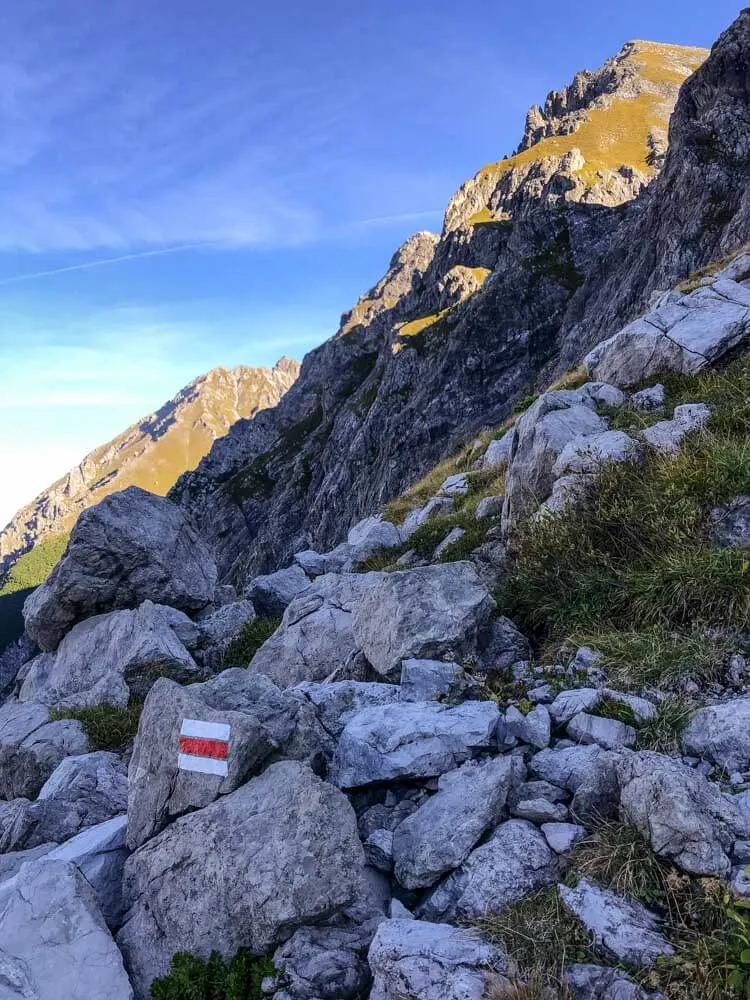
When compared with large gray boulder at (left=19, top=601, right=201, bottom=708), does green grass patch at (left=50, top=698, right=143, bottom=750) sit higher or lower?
lower

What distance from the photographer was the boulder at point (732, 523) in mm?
8055

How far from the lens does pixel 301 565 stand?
62.2 ft

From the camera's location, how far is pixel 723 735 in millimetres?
5473

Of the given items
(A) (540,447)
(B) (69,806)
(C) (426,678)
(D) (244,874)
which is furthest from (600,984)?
(A) (540,447)

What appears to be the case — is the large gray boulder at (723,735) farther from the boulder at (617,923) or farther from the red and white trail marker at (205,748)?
the red and white trail marker at (205,748)

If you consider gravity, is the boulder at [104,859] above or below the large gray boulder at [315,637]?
below

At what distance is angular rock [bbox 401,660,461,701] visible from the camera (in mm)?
7516

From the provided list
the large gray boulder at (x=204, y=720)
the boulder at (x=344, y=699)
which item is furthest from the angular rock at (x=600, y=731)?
the large gray boulder at (x=204, y=720)

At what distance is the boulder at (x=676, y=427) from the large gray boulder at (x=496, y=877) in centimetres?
736

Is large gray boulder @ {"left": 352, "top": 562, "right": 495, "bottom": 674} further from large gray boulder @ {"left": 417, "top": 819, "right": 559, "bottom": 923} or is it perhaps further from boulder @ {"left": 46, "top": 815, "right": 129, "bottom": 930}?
boulder @ {"left": 46, "top": 815, "right": 129, "bottom": 930}

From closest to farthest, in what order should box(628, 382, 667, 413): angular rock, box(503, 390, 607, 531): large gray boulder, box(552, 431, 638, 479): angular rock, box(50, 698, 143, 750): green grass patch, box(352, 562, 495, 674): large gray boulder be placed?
box(352, 562, 495, 674): large gray boulder → box(50, 698, 143, 750): green grass patch → box(552, 431, 638, 479): angular rock → box(503, 390, 607, 531): large gray boulder → box(628, 382, 667, 413): angular rock

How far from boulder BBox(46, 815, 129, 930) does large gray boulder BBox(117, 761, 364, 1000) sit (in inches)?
5.5

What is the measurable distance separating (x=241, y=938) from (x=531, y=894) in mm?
2499

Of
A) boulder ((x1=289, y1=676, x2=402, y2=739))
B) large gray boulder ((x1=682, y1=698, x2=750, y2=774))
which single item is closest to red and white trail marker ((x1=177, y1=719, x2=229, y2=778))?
boulder ((x1=289, y1=676, x2=402, y2=739))
